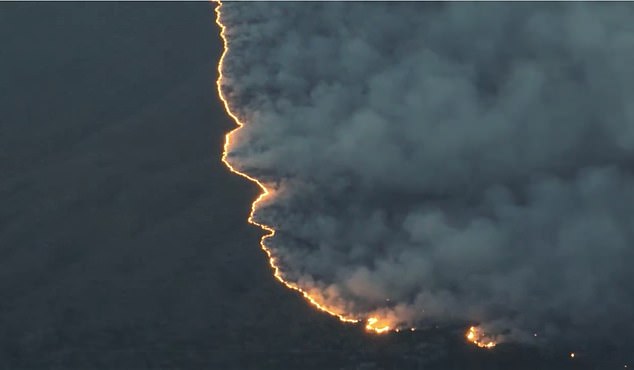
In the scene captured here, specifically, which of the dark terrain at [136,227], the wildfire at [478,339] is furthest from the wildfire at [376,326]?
the wildfire at [478,339]

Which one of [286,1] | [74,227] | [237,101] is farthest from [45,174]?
[286,1]

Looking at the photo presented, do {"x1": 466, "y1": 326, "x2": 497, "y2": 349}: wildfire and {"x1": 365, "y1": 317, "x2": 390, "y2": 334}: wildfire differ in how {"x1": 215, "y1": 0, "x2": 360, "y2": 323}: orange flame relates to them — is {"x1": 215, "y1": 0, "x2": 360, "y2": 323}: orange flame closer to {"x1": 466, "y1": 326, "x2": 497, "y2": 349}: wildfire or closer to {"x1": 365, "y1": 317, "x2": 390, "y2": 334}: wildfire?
{"x1": 365, "y1": 317, "x2": 390, "y2": 334}: wildfire

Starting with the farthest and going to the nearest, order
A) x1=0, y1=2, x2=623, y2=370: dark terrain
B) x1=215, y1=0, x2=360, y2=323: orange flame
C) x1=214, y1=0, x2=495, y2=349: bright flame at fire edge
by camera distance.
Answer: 1. x1=215, y1=0, x2=360, y2=323: orange flame
2. x1=214, y1=0, x2=495, y2=349: bright flame at fire edge
3. x1=0, y1=2, x2=623, y2=370: dark terrain

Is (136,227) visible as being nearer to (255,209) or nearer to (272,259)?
(255,209)

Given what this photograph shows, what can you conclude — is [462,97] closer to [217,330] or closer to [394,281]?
[394,281]

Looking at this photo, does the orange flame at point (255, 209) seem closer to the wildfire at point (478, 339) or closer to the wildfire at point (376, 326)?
the wildfire at point (376, 326)

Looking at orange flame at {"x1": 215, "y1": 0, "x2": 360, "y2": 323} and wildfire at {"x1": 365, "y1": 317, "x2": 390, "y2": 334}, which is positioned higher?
orange flame at {"x1": 215, "y1": 0, "x2": 360, "y2": 323}

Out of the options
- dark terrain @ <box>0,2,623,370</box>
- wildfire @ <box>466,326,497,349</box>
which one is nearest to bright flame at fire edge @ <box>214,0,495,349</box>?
wildfire @ <box>466,326,497,349</box>

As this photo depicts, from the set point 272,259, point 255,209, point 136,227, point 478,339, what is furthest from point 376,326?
point 136,227
